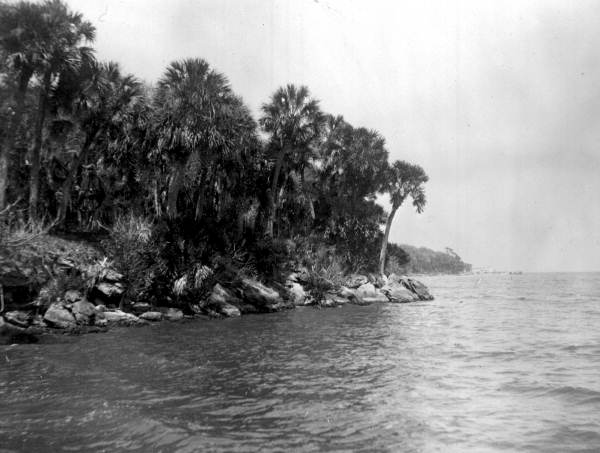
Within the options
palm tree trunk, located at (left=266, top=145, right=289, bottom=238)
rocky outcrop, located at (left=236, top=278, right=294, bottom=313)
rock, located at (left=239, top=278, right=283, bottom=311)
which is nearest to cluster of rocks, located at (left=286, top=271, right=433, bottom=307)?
rocky outcrop, located at (left=236, top=278, right=294, bottom=313)

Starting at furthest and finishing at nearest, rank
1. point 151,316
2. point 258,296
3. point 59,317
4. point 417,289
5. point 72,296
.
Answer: point 417,289 < point 258,296 < point 151,316 < point 72,296 < point 59,317

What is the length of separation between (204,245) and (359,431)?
1799cm

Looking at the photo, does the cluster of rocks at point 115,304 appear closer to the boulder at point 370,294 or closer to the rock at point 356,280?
the boulder at point 370,294

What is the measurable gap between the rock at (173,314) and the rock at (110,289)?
221 centimetres

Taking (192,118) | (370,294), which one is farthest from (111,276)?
(370,294)

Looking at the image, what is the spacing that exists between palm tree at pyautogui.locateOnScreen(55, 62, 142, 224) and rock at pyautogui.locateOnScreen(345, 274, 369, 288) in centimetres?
2001

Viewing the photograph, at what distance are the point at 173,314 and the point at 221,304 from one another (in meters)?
2.87

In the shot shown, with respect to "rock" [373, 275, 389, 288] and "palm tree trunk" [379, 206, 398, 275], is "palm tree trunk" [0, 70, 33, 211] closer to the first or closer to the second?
"rock" [373, 275, 389, 288]

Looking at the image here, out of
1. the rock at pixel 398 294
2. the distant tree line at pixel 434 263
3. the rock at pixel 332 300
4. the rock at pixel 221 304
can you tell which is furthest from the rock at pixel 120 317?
the distant tree line at pixel 434 263

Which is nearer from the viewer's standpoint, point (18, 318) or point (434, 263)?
point (18, 318)

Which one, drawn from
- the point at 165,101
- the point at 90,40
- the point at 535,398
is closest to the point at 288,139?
the point at 165,101

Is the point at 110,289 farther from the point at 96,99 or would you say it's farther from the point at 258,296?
the point at 96,99

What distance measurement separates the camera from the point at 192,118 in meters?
23.2

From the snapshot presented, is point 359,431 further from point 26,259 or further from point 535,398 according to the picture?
point 26,259
